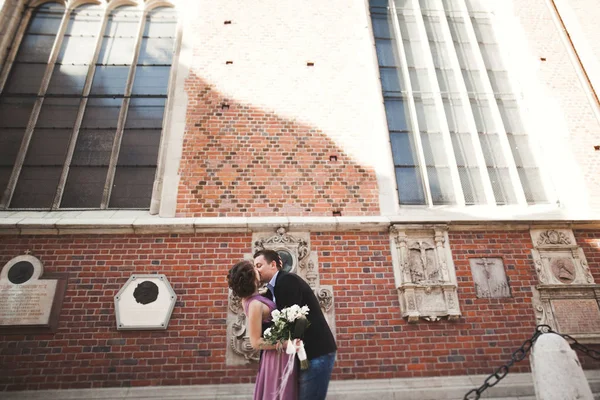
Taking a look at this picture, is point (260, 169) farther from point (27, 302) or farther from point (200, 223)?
point (27, 302)

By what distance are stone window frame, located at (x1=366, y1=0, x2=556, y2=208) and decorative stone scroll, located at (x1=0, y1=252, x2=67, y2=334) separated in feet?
14.6

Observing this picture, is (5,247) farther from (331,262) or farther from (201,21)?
(201,21)

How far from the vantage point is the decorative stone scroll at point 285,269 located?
167 inches

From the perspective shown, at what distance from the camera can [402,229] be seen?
4.86 meters

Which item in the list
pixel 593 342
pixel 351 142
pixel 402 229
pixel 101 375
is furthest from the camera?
pixel 351 142

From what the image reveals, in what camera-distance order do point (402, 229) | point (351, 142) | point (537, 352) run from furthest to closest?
point (351, 142), point (402, 229), point (537, 352)

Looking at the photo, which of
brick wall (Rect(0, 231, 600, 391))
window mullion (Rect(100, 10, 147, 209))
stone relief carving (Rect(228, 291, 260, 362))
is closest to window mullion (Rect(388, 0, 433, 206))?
brick wall (Rect(0, 231, 600, 391))

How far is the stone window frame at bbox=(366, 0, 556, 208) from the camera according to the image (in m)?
5.57

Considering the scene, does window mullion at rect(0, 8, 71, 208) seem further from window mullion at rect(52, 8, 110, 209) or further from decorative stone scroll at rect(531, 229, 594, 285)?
decorative stone scroll at rect(531, 229, 594, 285)

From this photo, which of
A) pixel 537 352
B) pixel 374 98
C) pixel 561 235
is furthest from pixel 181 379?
pixel 561 235

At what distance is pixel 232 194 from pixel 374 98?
2.73 meters

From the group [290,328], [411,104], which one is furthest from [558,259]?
[290,328]

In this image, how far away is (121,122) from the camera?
586 centimetres

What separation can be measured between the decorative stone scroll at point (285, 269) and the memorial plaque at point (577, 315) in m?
2.84
